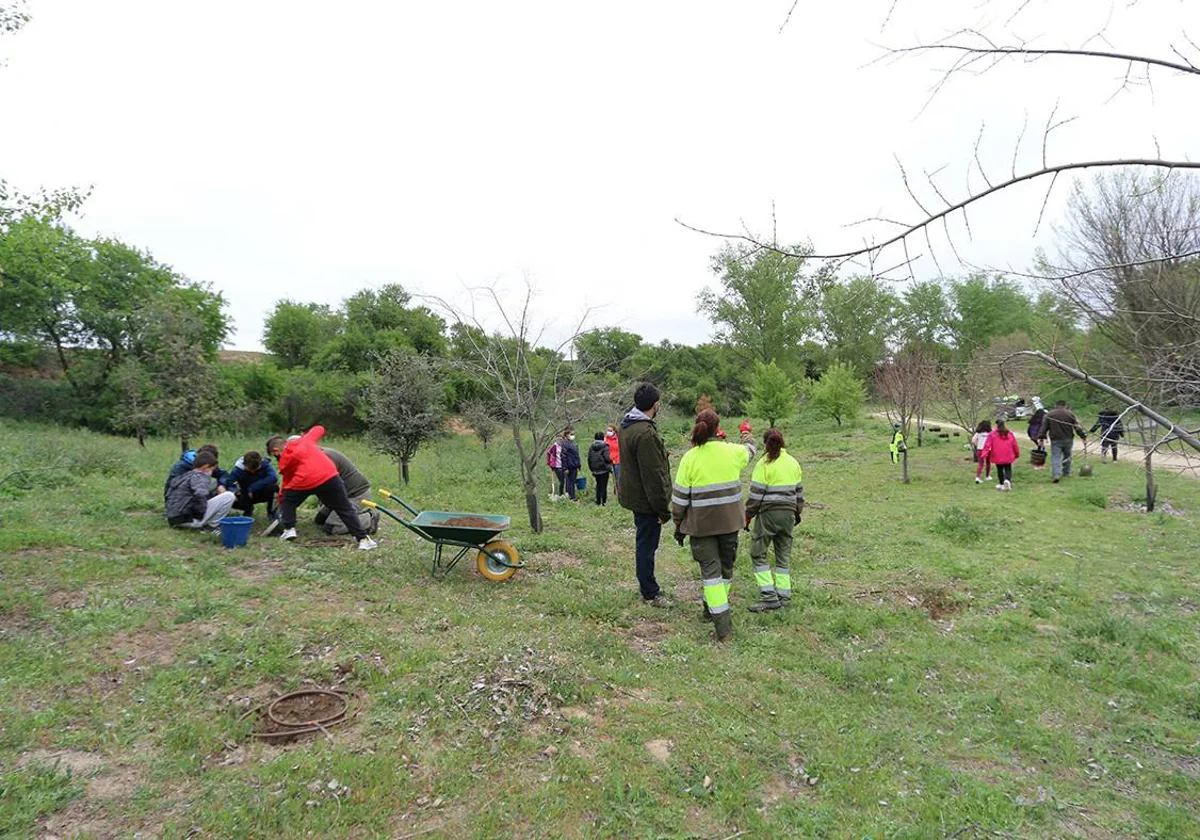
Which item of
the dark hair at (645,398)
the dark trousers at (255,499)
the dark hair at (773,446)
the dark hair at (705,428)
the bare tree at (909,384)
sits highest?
the bare tree at (909,384)

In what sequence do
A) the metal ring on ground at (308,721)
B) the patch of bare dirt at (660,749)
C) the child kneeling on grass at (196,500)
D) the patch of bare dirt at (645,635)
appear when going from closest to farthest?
1. the patch of bare dirt at (660,749)
2. the metal ring on ground at (308,721)
3. the patch of bare dirt at (645,635)
4. the child kneeling on grass at (196,500)

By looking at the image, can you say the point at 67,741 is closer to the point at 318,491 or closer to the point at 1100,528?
the point at 318,491

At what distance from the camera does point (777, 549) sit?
5.54m

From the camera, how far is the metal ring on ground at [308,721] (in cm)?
320

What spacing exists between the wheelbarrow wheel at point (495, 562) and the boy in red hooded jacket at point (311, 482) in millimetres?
1470

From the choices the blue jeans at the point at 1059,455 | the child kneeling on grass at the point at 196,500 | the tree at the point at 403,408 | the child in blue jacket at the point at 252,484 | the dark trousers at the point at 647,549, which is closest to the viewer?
the dark trousers at the point at 647,549

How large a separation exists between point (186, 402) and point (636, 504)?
12.3 metres

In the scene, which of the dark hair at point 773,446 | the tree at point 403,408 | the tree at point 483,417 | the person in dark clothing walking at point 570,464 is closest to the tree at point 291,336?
the tree at point 483,417

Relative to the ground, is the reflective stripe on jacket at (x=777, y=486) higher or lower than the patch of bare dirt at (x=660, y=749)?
higher

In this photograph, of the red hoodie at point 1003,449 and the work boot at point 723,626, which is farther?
the red hoodie at point 1003,449

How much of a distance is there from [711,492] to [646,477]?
0.66 metres

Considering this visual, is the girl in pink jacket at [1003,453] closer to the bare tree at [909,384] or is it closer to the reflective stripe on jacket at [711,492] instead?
the bare tree at [909,384]

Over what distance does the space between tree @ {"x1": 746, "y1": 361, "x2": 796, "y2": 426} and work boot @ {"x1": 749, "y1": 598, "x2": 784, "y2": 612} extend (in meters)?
20.5

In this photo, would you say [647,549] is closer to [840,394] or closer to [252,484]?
[252,484]
